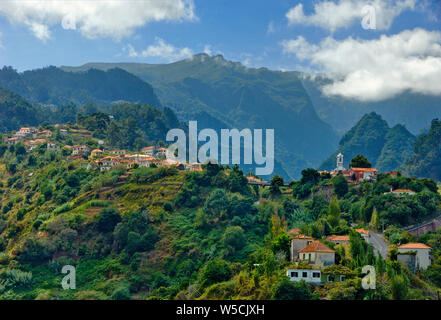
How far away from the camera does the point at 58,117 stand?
474 ft

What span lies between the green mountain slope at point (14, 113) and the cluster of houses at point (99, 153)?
105 ft

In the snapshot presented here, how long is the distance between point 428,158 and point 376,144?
41.1 m

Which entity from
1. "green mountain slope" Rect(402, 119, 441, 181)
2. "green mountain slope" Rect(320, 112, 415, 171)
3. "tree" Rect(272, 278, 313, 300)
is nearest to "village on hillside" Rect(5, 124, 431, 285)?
"tree" Rect(272, 278, 313, 300)

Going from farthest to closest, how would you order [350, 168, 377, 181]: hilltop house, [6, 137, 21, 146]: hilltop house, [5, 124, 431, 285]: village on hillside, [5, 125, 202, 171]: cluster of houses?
[6, 137, 21, 146]: hilltop house < [5, 125, 202, 171]: cluster of houses < [350, 168, 377, 181]: hilltop house < [5, 124, 431, 285]: village on hillside

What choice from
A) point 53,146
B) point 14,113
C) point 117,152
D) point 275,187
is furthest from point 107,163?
point 14,113

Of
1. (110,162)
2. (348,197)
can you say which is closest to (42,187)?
(110,162)

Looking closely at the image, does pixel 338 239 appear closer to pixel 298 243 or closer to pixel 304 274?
pixel 298 243

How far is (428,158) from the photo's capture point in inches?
5463

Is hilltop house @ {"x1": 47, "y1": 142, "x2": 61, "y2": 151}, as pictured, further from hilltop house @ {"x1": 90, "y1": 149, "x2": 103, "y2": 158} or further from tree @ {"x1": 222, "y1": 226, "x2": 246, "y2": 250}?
tree @ {"x1": 222, "y1": 226, "x2": 246, "y2": 250}

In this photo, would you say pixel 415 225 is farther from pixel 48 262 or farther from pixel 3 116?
pixel 3 116

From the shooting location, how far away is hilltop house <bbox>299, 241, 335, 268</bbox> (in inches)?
1506

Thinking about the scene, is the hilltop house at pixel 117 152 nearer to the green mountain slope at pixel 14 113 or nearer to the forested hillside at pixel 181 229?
the forested hillside at pixel 181 229
